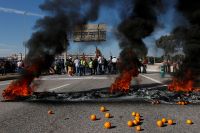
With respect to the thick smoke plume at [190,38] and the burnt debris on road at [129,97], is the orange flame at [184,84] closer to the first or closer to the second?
the thick smoke plume at [190,38]

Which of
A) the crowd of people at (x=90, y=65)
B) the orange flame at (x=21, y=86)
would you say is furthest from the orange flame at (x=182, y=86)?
the crowd of people at (x=90, y=65)

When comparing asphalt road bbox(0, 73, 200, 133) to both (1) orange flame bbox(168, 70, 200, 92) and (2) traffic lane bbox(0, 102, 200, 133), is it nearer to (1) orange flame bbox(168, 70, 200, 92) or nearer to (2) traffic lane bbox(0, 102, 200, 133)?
(2) traffic lane bbox(0, 102, 200, 133)

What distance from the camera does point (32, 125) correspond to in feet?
26.1

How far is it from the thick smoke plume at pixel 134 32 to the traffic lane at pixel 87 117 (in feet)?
6.70

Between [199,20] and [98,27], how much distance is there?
321cm

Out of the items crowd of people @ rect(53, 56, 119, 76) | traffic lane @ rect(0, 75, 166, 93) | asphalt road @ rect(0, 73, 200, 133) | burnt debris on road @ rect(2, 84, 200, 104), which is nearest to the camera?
asphalt road @ rect(0, 73, 200, 133)

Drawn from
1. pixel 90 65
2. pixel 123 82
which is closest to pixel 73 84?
pixel 123 82

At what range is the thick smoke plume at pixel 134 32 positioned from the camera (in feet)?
40.7

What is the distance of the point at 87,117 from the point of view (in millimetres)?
8867

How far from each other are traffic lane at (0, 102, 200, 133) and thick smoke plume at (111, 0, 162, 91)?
2043 millimetres

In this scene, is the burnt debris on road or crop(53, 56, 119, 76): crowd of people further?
crop(53, 56, 119, 76): crowd of people

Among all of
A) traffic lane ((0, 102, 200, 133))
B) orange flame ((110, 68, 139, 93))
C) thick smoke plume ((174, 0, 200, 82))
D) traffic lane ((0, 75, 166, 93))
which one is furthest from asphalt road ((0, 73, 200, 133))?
thick smoke plume ((174, 0, 200, 82))

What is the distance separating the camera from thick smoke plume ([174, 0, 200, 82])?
12547 millimetres

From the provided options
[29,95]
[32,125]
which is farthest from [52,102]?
[32,125]
